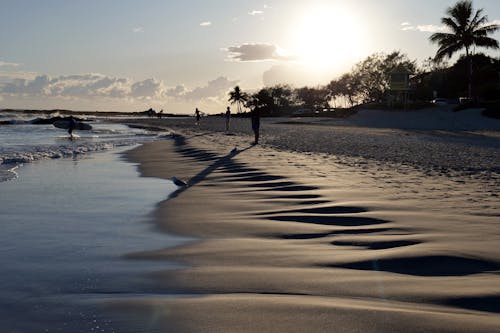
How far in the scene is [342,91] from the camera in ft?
358

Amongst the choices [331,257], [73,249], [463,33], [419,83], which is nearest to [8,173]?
[73,249]

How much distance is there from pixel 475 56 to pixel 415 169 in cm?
7199

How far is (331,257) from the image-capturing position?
14.9ft

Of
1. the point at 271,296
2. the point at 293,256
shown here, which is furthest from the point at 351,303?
the point at 293,256

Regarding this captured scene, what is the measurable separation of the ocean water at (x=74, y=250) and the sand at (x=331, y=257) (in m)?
0.25

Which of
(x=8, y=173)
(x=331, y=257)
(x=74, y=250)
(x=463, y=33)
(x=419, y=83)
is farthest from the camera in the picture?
(x=419, y=83)

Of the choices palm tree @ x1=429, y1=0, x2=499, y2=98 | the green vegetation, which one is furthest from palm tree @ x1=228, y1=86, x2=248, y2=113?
palm tree @ x1=429, y1=0, x2=499, y2=98

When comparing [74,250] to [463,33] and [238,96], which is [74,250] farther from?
[238,96]

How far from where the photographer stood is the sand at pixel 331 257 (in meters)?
2.99

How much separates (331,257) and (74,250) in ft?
8.85

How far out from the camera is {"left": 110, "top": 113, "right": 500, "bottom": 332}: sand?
9.80 ft

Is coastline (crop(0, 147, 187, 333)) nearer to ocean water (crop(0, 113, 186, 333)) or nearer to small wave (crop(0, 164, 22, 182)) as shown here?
ocean water (crop(0, 113, 186, 333))

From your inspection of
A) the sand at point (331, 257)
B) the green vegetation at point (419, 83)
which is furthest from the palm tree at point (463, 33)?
the sand at point (331, 257)

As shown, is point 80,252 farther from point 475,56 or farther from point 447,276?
point 475,56
